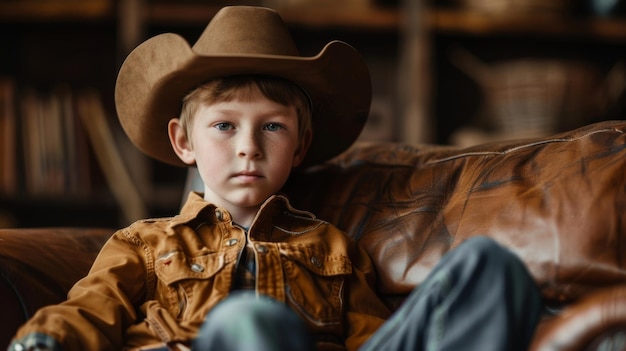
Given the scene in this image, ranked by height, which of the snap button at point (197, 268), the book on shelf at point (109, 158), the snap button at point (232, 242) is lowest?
the book on shelf at point (109, 158)

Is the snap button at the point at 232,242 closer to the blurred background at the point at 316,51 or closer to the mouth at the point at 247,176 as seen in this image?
the mouth at the point at 247,176

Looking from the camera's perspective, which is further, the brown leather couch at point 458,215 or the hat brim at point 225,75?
the hat brim at point 225,75

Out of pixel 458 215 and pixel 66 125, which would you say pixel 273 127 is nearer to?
pixel 458 215

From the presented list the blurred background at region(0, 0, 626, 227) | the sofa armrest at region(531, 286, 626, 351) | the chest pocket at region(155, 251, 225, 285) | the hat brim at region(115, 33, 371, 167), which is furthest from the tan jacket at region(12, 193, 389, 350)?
the blurred background at region(0, 0, 626, 227)

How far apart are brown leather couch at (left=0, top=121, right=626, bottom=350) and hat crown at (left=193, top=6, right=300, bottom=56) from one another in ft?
1.08

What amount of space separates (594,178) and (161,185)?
2.18 m

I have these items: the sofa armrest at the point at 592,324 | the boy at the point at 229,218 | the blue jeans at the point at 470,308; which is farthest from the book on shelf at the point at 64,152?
the sofa armrest at the point at 592,324

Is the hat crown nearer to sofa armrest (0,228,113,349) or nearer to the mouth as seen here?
the mouth

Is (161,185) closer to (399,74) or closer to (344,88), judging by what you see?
(399,74)

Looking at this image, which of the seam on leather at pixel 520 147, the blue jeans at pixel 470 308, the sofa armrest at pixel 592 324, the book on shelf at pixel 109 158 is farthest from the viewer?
the book on shelf at pixel 109 158

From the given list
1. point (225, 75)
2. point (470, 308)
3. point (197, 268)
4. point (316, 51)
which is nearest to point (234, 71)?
point (225, 75)

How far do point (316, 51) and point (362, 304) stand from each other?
1913 millimetres

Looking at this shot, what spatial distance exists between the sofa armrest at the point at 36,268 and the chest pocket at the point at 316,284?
1.31 ft

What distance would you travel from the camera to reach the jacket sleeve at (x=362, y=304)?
1335 millimetres
